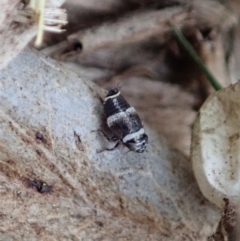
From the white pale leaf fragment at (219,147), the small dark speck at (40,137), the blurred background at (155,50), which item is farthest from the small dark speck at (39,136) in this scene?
the blurred background at (155,50)

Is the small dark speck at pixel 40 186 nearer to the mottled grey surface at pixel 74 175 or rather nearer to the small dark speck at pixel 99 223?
the mottled grey surface at pixel 74 175

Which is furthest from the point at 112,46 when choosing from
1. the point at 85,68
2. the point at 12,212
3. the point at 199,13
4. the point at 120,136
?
the point at 12,212

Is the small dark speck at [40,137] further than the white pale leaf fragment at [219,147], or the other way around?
the white pale leaf fragment at [219,147]

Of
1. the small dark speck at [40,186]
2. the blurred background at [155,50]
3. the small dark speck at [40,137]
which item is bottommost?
the blurred background at [155,50]

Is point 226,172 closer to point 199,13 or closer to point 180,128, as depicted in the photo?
point 180,128

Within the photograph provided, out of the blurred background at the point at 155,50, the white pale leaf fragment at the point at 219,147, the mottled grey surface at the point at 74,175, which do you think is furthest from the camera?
the blurred background at the point at 155,50

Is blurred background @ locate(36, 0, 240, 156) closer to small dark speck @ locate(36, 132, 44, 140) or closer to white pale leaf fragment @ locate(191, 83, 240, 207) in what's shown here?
white pale leaf fragment @ locate(191, 83, 240, 207)

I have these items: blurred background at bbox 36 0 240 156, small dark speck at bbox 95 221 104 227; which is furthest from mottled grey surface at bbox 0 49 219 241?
blurred background at bbox 36 0 240 156
